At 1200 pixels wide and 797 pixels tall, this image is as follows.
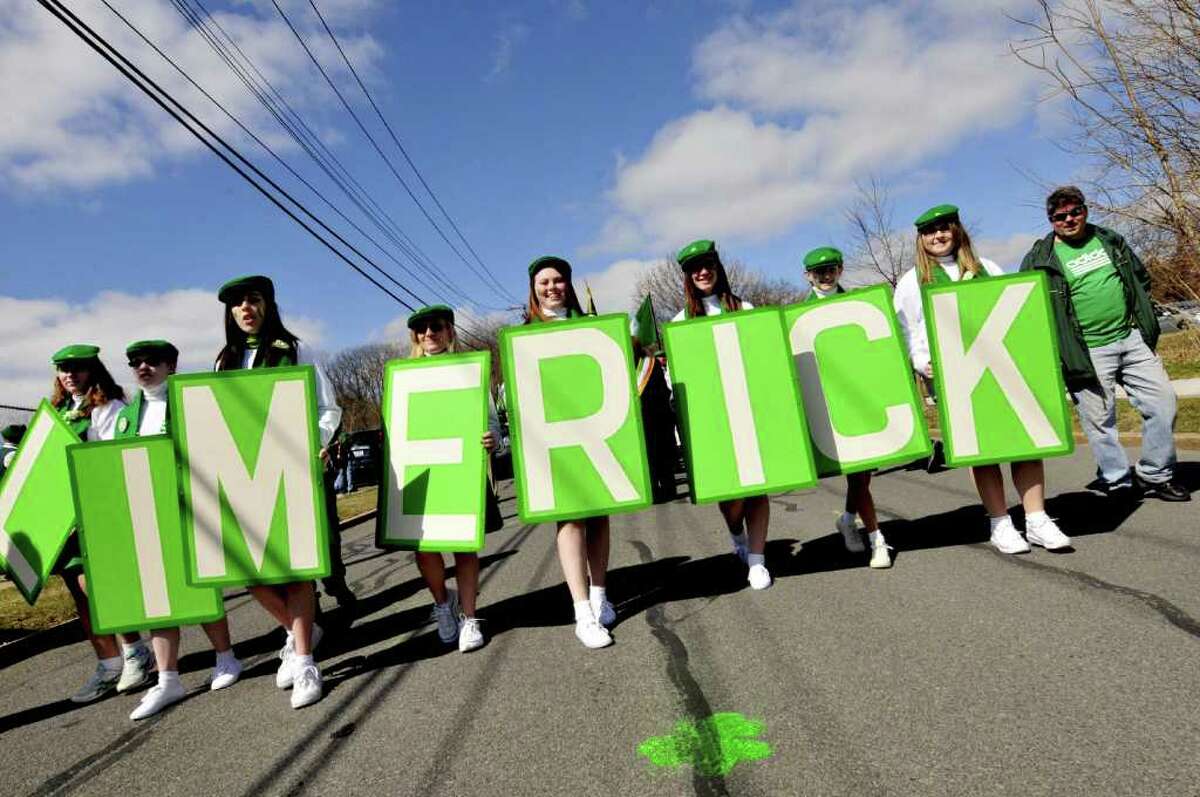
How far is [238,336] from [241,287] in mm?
279

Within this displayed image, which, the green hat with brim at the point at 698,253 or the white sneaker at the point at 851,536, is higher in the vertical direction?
the green hat with brim at the point at 698,253

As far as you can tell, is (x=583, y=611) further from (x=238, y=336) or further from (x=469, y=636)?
(x=238, y=336)

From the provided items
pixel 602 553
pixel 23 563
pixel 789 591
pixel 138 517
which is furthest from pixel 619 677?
pixel 23 563

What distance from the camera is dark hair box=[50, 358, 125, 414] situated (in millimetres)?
4262

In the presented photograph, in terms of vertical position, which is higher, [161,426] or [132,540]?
[161,426]

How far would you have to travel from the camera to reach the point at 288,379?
354 centimetres

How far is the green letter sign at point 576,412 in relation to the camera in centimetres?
366

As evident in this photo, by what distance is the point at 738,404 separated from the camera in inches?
155

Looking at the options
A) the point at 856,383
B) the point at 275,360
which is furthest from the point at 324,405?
the point at 856,383

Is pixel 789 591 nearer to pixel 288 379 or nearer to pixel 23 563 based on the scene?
pixel 288 379

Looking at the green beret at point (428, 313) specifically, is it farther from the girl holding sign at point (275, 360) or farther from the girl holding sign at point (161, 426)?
the girl holding sign at point (161, 426)

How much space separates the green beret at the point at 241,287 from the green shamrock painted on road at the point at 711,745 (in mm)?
2990

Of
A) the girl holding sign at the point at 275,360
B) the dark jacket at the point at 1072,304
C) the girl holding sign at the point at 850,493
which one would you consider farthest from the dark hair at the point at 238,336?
the dark jacket at the point at 1072,304

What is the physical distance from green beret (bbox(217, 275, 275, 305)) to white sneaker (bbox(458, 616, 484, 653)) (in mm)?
2097
